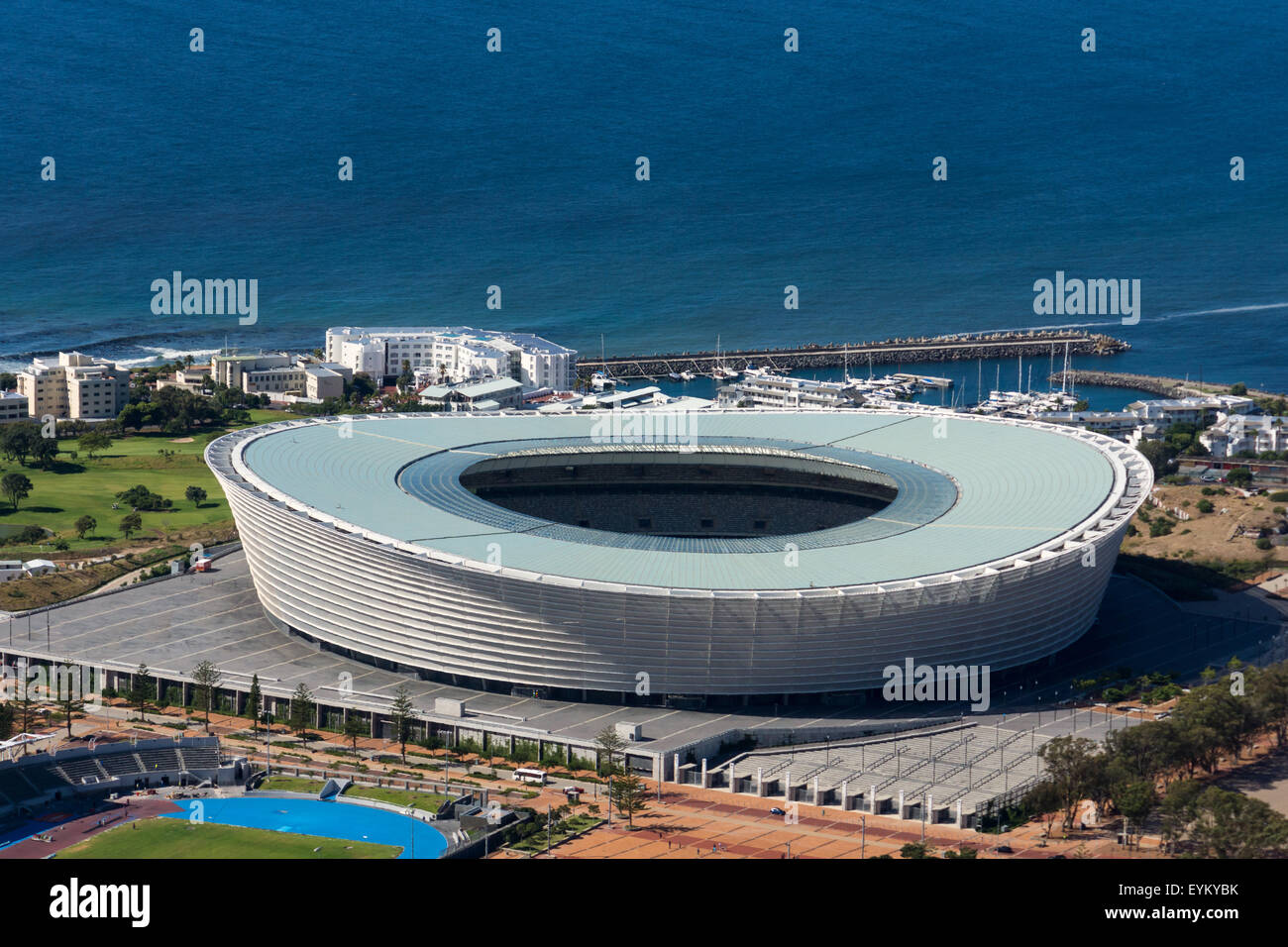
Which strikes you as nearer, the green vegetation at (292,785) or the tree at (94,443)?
the green vegetation at (292,785)

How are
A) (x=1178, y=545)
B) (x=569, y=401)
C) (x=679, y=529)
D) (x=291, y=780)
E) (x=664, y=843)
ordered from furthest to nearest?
(x=569, y=401) → (x=1178, y=545) → (x=679, y=529) → (x=291, y=780) → (x=664, y=843)

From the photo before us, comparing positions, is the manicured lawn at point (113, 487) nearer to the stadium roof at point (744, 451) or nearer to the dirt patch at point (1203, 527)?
the stadium roof at point (744, 451)

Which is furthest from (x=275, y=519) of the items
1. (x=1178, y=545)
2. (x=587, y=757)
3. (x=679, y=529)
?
(x=1178, y=545)

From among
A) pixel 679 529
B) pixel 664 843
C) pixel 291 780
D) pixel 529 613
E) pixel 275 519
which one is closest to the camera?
pixel 664 843

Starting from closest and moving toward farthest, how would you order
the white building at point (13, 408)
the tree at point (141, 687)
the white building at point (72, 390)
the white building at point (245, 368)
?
the tree at point (141, 687) < the white building at point (13, 408) < the white building at point (72, 390) < the white building at point (245, 368)

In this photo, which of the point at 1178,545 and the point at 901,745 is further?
the point at 1178,545

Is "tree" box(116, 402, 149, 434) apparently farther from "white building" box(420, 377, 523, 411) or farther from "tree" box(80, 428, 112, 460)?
"white building" box(420, 377, 523, 411)

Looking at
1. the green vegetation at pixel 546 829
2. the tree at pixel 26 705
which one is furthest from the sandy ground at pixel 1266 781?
the tree at pixel 26 705

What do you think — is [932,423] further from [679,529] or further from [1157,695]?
[1157,695]
